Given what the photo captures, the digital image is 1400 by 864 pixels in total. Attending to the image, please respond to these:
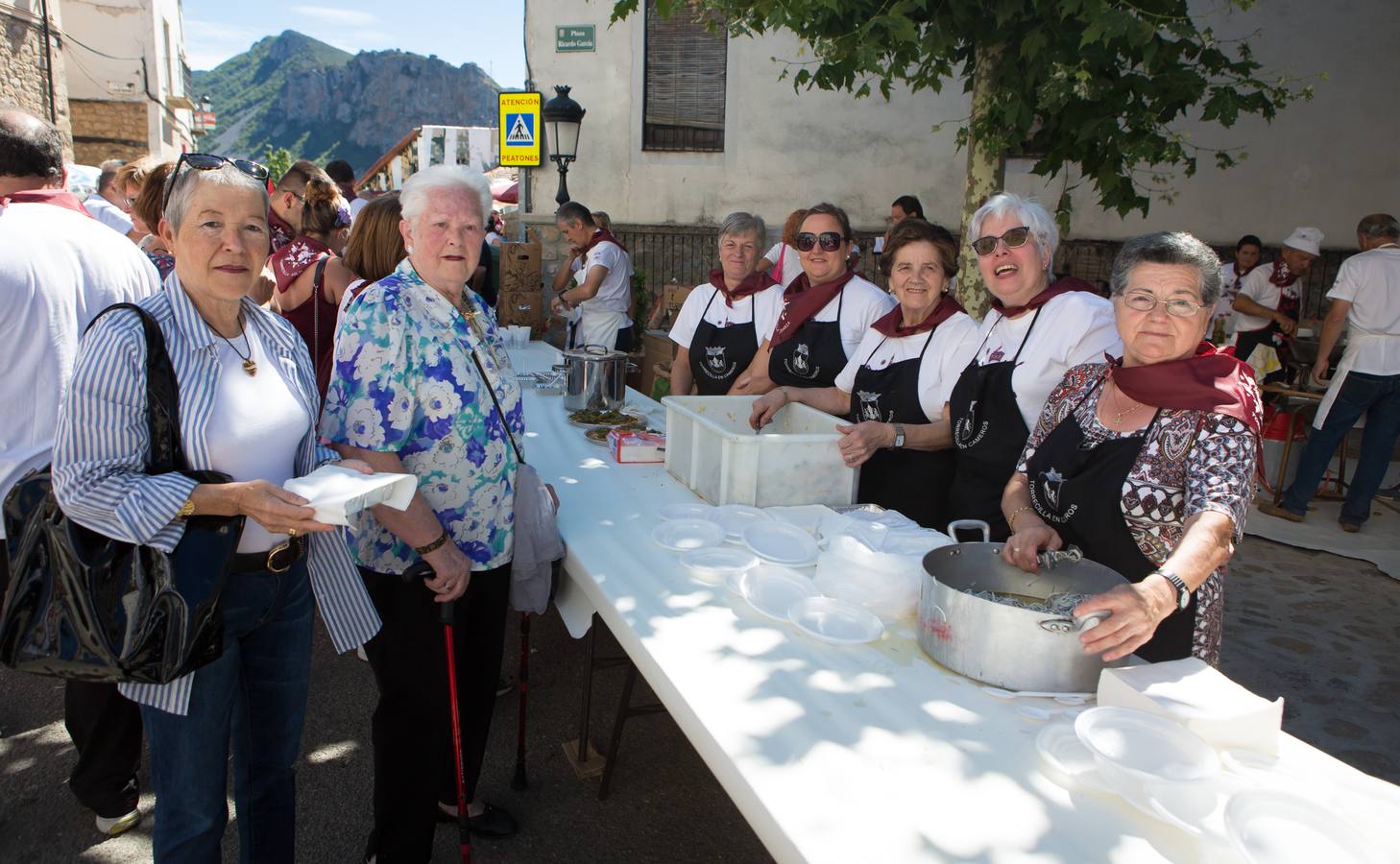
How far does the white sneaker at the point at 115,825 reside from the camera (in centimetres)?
266

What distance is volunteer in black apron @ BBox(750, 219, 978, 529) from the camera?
2955mm

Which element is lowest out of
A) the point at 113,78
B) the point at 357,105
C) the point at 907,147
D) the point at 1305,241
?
the point at 1305,241

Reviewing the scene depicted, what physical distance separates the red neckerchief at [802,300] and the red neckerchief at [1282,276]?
22.4 ft

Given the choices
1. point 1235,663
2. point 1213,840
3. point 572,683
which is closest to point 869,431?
point 1213,840

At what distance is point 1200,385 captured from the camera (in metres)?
1.93

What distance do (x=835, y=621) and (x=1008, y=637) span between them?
1.30 ft

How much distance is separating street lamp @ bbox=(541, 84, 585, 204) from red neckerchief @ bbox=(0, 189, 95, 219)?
7.76 m

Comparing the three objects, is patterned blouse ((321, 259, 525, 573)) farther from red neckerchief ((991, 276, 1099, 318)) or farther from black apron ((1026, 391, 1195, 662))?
red neckerchief ((991, 276, 1099, 318))

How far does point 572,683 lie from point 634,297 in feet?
19.6

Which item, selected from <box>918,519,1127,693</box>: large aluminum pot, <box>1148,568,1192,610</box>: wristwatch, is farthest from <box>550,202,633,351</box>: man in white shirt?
<box>1148,568,1192,610</box>: wristwatch

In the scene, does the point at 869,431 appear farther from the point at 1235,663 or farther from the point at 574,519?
the point at 1235,663

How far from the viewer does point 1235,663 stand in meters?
3.96

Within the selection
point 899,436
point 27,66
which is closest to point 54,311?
point 899,436

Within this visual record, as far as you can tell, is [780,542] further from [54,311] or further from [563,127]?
[563,127]
